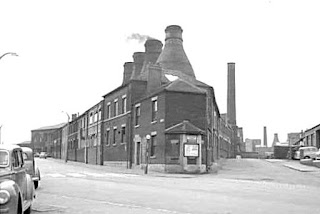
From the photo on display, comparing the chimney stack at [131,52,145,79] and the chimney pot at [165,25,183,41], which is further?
the chimney pot at [165,25,183,41]

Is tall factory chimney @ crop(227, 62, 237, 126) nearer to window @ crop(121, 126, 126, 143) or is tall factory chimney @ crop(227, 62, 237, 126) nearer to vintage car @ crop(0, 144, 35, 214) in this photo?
window @ crop(121, 126, 126, 143)

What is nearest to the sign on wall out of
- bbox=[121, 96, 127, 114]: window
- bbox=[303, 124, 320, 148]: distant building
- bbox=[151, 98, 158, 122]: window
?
bbox=[151, 98, 158, 122]: window

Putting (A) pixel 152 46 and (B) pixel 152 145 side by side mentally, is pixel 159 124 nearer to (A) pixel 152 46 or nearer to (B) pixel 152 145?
(B) pixel 152 145

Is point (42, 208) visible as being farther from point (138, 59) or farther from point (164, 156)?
point (138, 59)

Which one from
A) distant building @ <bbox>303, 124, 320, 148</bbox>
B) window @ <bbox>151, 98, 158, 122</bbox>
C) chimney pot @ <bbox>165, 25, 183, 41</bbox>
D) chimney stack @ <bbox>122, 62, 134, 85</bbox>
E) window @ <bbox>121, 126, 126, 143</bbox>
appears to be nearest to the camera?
window @ <bbox>151, 98, 158, 122</bbox>

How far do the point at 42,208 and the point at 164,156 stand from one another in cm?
2388

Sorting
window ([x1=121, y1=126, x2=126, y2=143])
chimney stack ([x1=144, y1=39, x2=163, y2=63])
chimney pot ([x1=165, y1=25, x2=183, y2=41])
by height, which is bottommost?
window ([x1=121, y1=126, x2=126, y2=143])

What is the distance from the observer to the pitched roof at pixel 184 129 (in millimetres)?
36125

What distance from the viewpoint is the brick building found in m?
36.5

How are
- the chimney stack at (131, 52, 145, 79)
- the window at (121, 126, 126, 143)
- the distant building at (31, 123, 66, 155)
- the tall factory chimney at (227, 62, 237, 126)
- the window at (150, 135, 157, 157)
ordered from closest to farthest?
1. the window at (150, 135, 157, 157)
2. the window at (121, 126, 126, 143)
3. the chimney stack at (131, 52, 145, 79)
4. the tall factory chimney at (227, 62, 237, 126)
5. the distant building at (31, 123, 66, 155)

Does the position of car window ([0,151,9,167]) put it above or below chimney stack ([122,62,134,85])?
below

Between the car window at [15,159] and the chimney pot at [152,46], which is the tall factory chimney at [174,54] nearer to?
the chimney pot at [152,46]

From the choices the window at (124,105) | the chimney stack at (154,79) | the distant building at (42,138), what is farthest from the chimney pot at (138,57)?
the distant building at (42,138)

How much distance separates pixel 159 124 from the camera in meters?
38.5
